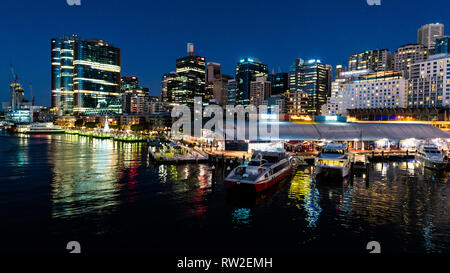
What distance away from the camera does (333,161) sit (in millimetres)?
38719

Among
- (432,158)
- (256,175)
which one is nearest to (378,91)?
(432,158)

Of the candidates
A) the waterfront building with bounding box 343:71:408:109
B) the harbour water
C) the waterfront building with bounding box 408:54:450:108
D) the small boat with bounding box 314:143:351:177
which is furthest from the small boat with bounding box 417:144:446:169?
the waterfront building with bounding box 343:71:408:109

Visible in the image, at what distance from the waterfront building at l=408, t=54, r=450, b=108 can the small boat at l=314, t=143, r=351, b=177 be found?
141 m

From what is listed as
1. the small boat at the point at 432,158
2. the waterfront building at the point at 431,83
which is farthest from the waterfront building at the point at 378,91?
the small boat at the point at 432,158

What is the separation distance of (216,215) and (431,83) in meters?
183

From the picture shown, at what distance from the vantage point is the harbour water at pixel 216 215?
61.5 feet

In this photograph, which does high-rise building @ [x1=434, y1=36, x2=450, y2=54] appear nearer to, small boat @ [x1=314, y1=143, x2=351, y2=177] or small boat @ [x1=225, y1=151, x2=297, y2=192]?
small boat @ [x1=314, y1=143, x2=351, y2=177]

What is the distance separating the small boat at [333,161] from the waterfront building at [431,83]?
462ft

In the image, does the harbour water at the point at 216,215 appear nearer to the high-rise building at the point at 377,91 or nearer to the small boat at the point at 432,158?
the small boat at the point at 432,158
